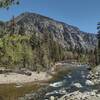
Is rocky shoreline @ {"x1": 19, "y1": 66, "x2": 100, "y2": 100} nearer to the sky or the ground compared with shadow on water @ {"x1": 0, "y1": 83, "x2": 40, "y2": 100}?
nearer to the sky

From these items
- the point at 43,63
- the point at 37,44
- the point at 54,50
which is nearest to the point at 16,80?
the point at 43,63

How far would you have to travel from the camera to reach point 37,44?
122 meters

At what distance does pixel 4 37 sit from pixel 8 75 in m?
55.1

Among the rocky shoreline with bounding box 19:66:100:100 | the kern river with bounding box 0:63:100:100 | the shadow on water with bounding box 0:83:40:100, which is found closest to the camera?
the rocky shoreline with bounding box 19:66:100:100

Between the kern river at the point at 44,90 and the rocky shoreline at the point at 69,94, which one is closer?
A: the rocky shoreline at the point at 69,94

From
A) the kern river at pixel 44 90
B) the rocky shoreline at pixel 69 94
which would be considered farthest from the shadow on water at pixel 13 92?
the rocky shoreline at pixel 69 94

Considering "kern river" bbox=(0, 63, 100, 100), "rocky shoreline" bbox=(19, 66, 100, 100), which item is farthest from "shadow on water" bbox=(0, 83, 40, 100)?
"rocky shoreline" bbox=(19, 66, 100, 100)

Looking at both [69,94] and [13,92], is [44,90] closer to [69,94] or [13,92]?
[13,92]

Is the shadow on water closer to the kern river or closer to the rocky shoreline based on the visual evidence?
the kern river

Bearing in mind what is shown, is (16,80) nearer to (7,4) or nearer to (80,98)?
(80,98)

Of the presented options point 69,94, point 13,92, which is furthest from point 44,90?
point 69,94

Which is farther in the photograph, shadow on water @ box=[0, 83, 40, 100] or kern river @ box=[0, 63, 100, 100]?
shadow on water @ box=[0, 83, 40, 100]

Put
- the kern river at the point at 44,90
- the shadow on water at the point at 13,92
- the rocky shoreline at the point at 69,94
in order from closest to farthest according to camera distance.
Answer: the rocky shoreline at the point at 69,94 → the kern river at the point at 44,90 → the shadow on water at the point at 13,92

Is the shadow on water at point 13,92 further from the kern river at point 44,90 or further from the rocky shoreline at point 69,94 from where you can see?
the rocky shoreline at point 69,94
